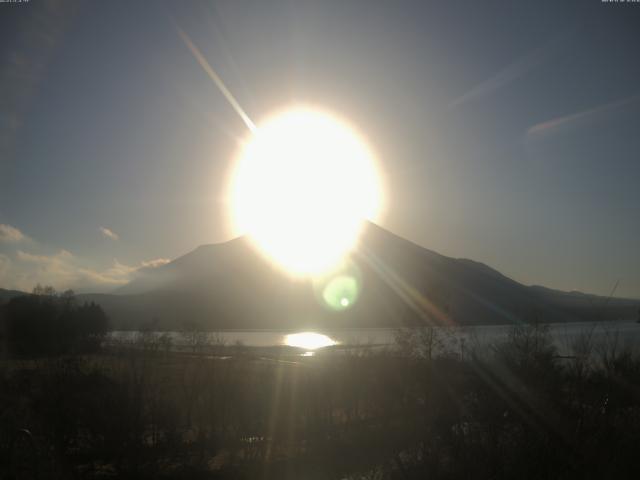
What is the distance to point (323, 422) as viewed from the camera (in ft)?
55.3

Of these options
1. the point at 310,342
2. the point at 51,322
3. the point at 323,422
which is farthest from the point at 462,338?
the point at 310,342

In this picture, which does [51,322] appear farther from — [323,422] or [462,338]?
[323,422]

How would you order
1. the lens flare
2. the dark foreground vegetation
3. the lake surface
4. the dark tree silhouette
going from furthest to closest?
1. the lens flare
2. the dark tree silhouette
3. the lake surface
4. the dark foreground vegetation

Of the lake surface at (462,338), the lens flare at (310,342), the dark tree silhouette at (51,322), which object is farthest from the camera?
the lens flare at (310,342)

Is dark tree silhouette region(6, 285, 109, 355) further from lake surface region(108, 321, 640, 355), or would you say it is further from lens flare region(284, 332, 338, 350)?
lens flare region(284, 332, 338, 350)

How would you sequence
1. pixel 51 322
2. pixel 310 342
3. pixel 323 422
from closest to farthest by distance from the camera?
pixel 323 422, pixel 51 322, pixel 310 342

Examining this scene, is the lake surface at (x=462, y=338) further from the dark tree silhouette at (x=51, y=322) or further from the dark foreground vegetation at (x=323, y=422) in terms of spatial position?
the dark tree silhouette at (x=51, y=322)

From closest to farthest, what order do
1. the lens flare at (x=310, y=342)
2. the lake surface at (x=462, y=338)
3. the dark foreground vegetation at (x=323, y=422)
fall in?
the dark foreground vegetation at (x=323, y=422)
the lake surface at (x=462, y=338)
the lens flare at (x=310, y=342)

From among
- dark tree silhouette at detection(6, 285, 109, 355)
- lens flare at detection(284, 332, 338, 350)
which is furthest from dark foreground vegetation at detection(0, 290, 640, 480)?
lens flare at detection(284, 332, 338, 350)

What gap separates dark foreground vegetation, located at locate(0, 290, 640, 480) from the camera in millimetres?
7379

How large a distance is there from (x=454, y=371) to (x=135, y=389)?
19.6m

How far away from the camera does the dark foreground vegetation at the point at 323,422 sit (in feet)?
24.2

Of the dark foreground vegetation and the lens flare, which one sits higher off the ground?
the lens flare

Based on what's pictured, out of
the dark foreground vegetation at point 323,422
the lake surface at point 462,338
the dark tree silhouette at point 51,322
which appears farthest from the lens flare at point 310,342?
the dark foreground vegetation at point 323,422
